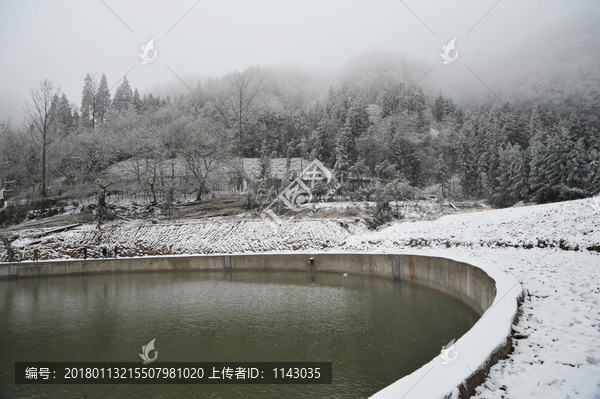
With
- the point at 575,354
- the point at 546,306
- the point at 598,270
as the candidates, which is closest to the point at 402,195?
the point at 598,270

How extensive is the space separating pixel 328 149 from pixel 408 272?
103 feet


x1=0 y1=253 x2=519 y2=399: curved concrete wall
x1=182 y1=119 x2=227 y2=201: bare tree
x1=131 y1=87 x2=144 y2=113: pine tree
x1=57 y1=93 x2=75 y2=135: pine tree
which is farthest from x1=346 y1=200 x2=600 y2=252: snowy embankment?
x1=57 y1=93 x2=75 y2=135: pine tree

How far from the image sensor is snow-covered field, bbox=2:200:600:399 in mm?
3902

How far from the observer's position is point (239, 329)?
8781 millimetres

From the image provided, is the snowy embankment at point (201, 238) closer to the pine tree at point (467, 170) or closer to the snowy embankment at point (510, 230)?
the snowy embankment at point (510, 230)

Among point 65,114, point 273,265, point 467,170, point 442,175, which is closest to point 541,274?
point 273,265

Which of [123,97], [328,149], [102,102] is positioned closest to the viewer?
[328,149]

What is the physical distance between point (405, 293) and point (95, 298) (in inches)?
499

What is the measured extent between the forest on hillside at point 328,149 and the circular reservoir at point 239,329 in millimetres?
14504

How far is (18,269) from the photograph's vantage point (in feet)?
62.2

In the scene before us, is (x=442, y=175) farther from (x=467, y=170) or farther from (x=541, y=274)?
(x=541, y=274)

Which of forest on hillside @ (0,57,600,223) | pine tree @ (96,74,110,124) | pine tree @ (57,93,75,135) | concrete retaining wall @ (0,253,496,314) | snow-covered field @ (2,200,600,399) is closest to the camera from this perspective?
snow-covered field @ (2,200,600,399)

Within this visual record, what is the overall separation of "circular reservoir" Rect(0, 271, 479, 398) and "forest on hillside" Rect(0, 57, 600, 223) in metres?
14.5

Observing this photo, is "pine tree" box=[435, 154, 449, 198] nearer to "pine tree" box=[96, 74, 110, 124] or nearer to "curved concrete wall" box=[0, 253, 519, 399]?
"curved concrete wall" box=[0, 253, 519, 399]
